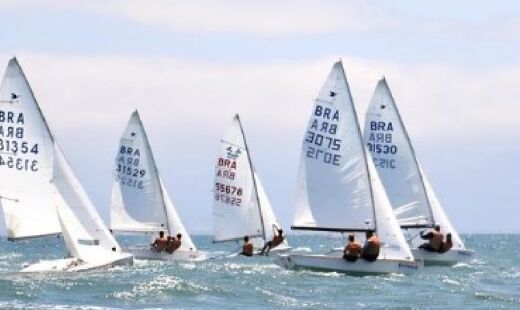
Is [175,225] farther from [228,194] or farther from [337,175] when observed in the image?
[337,175]

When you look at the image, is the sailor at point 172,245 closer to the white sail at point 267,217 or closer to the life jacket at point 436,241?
the white sail at point 267,217

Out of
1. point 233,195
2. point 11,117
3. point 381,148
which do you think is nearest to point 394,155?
point 381,148

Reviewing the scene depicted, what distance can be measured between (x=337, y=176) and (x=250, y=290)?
26.0ft

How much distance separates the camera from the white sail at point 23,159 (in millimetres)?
40688

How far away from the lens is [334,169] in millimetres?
44844

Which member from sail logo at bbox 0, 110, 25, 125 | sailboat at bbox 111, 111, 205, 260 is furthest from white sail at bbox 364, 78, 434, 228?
sail logo at bbox 0, 110, 25, 125

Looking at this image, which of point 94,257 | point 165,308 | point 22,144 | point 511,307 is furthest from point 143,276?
point 511,307

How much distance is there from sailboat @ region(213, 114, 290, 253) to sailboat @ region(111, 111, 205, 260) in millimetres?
1650

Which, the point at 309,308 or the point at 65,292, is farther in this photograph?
the point at 65,292

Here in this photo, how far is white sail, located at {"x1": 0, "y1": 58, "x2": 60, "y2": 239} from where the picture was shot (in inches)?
1602

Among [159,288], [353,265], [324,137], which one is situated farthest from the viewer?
[324,137]

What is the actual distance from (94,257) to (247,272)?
5.06 m

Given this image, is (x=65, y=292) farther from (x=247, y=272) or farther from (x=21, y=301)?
(x=247, y=272)

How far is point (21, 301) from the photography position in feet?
113
